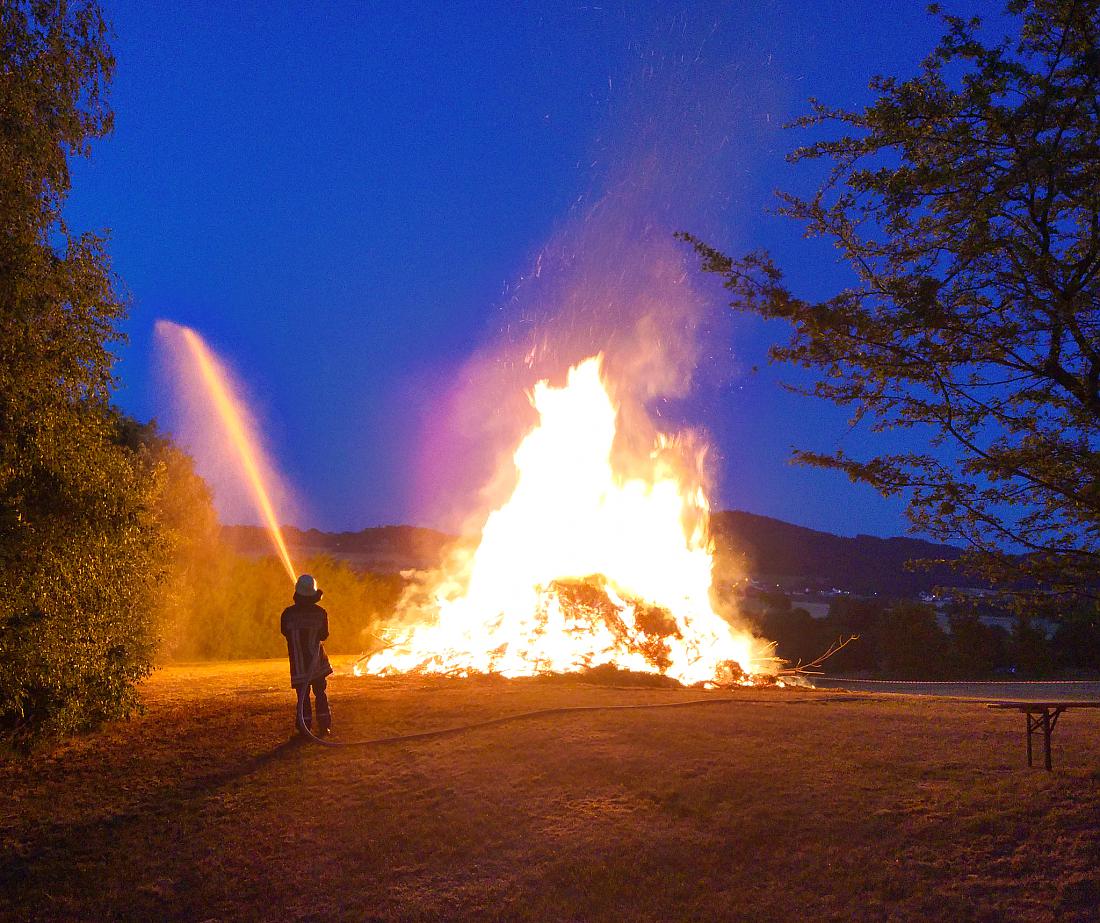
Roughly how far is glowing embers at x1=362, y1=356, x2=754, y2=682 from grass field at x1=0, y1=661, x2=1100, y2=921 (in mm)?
5541

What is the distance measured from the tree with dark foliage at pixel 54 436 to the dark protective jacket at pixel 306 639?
7.00ft

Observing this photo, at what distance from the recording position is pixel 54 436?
819cm

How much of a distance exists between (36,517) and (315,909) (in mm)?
5301

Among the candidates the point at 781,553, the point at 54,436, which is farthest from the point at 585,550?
the point at 781,553

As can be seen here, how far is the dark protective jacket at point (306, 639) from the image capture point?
8.70m

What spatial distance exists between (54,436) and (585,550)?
10.0m

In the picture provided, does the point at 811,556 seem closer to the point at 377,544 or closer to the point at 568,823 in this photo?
the point at 377,544

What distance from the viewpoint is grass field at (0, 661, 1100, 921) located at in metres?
4.96

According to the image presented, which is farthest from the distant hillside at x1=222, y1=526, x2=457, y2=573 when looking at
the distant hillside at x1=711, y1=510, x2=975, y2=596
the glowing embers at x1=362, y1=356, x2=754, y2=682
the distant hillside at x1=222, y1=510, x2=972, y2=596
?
the glowing embers at x1=362, y1=356, x2=754, y2=682

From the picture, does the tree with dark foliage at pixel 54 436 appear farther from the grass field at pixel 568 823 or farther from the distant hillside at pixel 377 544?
the distant hillside at pixel 377 544

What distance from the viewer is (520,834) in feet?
19.4

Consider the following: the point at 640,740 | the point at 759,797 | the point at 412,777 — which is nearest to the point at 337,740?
the point at 412,777

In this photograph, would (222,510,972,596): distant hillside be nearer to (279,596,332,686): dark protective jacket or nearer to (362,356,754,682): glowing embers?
(362,356,754,682): glowing embers

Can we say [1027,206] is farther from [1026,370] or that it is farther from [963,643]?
[963,643]
